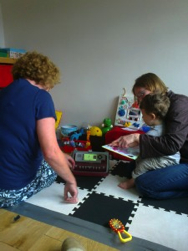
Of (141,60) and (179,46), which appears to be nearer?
(179,46)

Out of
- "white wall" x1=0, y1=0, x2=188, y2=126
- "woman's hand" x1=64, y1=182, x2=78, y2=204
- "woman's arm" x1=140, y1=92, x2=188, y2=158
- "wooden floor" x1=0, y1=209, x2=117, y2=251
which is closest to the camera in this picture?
"wooden floor" x1=0, y1=209, x2=117, y2=251

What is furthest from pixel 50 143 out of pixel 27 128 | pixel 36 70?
pixel 36 70

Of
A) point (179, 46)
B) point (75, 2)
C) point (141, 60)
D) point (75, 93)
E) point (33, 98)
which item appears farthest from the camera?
point (75, 93)

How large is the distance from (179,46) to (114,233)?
159 cm

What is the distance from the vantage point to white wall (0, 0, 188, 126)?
6.26ft

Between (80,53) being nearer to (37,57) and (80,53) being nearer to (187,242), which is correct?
(37,57)

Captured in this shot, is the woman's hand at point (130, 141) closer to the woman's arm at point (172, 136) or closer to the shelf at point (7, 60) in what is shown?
the woman's arm at point (172, 136)

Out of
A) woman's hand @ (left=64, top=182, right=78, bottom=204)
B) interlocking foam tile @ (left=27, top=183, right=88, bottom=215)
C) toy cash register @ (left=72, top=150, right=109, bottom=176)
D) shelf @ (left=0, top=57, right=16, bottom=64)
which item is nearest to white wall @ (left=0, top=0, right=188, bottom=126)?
shelf @ (left=0, top=57, right=16, bottom=64)

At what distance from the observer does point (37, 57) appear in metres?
1.01

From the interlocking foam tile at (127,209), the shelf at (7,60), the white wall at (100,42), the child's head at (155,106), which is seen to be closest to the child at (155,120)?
the child's head at (155,106)

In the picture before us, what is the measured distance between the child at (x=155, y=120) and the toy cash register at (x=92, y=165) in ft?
0.78

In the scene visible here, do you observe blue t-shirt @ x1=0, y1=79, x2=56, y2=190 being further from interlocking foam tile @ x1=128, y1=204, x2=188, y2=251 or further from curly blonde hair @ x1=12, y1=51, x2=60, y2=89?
interlocking foam tile @ x1=128, y1=204, x2=188, y2=251

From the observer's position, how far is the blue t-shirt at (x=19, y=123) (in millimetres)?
914

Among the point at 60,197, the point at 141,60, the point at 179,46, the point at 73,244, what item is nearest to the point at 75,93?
the point at 141,60
